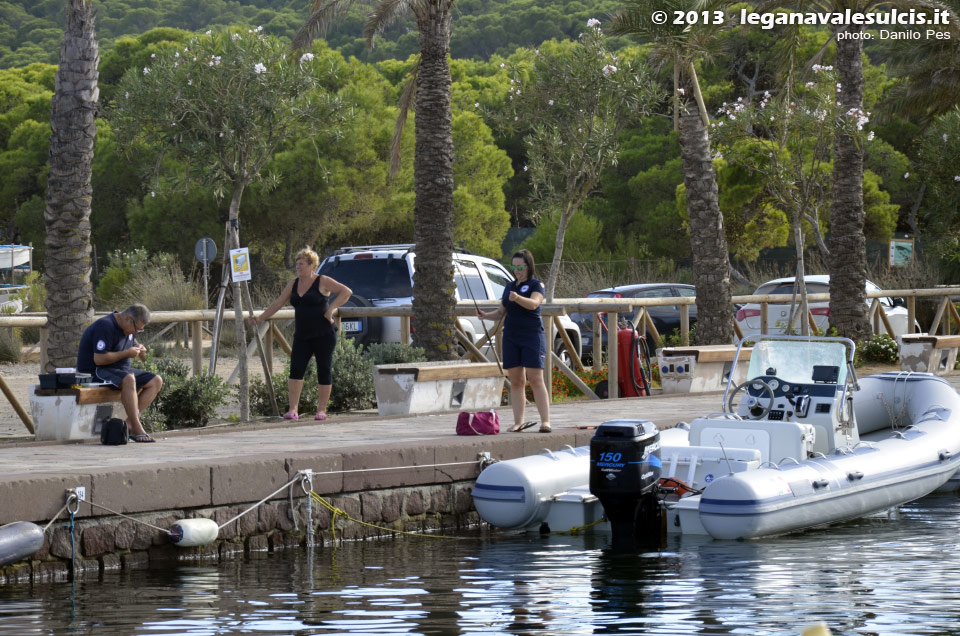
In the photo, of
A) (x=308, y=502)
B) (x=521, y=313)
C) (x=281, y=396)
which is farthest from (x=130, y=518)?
(x=281, y=396)

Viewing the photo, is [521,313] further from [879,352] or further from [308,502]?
[879,352]

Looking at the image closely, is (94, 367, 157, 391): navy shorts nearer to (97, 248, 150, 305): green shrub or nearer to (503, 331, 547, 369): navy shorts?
(503, 331, 547, 369): navy shorts

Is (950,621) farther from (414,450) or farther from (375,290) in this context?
(375,290)

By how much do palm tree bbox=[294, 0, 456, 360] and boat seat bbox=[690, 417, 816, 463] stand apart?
5.19 meters

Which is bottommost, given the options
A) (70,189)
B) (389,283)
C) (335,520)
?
(335,520)

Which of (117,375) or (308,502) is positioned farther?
(117,375)

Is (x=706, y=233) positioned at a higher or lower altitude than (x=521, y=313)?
higher

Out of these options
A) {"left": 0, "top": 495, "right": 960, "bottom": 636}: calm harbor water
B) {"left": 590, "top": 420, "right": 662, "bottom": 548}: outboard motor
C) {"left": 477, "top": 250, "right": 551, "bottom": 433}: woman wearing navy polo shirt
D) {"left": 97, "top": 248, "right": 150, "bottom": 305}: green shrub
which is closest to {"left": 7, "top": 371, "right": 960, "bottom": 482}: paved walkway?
{"left": 477, "top": 250, "right": 551, "bottom": 433}: woman wearing navy polo shirt

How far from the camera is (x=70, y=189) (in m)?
12.3

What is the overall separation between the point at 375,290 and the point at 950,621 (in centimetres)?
1233

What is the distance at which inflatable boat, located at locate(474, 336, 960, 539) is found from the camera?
9414 millimetres

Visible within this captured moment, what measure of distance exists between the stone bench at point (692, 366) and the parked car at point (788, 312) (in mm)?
4547

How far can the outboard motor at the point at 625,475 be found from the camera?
935 centimetres

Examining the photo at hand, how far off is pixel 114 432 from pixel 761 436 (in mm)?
5109
